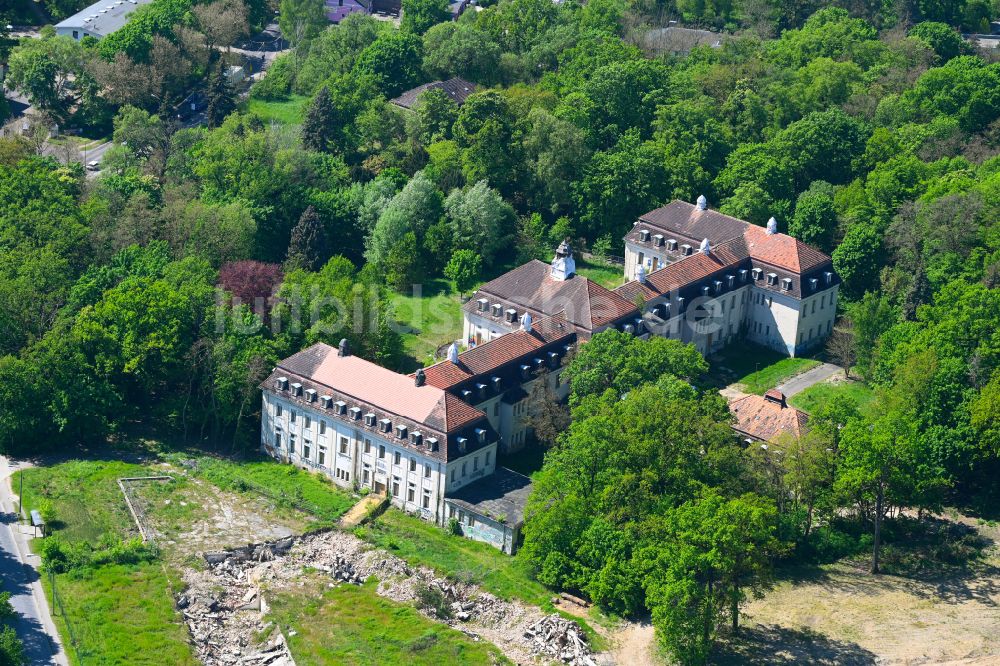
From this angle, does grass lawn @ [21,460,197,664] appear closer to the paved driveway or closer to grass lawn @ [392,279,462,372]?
grass lawn @ [392,279,462,372]

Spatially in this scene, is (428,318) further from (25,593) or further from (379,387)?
(25,593)

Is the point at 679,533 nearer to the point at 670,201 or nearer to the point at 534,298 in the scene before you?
the point at 534,298

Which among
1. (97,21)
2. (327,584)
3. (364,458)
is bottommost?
(327,584)

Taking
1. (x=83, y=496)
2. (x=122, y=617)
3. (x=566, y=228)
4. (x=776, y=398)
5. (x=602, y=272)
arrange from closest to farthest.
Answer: (x=122, y=617) < (x=83, y=496) < (x=776, y=398) < (x=602, y=272) < (x=566, y=228)

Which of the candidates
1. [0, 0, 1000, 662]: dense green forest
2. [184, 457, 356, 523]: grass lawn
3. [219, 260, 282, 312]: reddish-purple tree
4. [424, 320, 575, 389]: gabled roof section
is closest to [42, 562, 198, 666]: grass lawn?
[184, 457, 356, 523]: grass lawn

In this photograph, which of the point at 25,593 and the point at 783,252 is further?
the point at 783,252

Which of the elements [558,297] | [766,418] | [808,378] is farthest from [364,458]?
[808,378]

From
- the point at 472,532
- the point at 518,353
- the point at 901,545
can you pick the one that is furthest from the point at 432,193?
the point at 901,545
